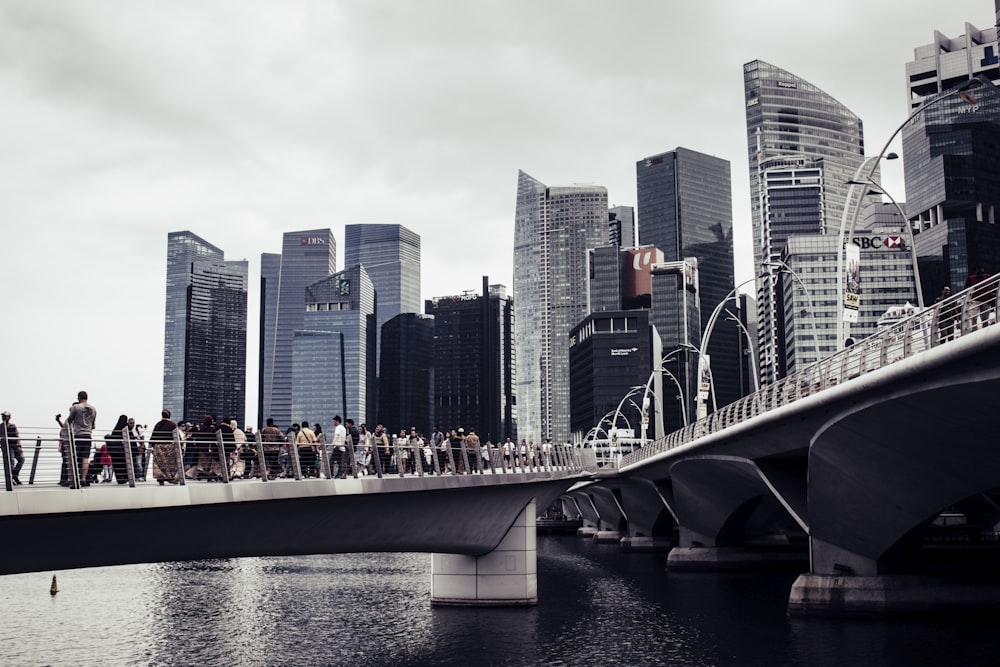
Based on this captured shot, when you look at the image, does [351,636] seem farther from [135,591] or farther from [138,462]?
[135,591]

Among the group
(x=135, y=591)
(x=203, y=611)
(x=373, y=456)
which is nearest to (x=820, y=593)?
(x=373, y=456)

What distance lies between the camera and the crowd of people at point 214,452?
61.9 ft

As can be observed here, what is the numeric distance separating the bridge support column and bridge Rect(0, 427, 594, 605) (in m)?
0.04

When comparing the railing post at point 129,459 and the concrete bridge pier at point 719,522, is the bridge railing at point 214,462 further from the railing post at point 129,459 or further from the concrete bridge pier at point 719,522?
the concrete bridge pier at point 719,522

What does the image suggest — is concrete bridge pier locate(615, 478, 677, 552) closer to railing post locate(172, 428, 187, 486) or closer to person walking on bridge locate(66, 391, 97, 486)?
railing post locate(172, 428, 187, 486)

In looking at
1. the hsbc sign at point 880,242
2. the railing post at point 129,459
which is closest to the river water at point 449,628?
the railing post at point 129,459

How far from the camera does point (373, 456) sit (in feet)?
94.4

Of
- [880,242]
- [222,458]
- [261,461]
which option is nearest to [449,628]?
[261,461]

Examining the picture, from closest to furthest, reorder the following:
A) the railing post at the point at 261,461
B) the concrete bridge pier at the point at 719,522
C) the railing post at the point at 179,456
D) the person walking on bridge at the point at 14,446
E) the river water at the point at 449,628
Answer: the person walking on bridge at the point at 14,446, the railing post at the point at 179,456, the railing post at the point at 261,461, the river water at the point at 449,628, the concrete bridge pier at the point at 719,522

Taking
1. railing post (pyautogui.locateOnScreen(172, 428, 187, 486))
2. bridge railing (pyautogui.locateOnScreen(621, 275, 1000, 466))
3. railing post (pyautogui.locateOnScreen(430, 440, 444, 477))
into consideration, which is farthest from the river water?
bridge railing (pyautogui.locateOnScreen(621, 275, 1000, 466))

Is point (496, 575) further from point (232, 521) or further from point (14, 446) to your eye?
point (14, 446)

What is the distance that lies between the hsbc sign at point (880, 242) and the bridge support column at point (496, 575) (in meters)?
157

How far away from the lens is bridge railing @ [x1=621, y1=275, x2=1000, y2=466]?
928 inches

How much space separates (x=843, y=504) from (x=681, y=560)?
2921cm
